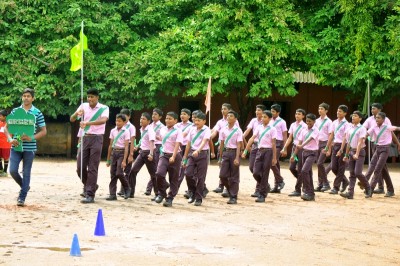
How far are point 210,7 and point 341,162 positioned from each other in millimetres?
11481

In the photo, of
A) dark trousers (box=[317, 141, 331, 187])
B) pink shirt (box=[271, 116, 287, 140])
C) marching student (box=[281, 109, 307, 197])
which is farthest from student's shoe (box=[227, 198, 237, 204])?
dark trousers (box=[317, 141, 331, 187])

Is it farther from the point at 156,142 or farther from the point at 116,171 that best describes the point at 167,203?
the point at 156,142

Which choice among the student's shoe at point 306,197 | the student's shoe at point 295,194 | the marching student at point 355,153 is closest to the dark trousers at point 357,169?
the marching student at point 355,153

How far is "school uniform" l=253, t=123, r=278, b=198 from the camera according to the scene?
48.7ft

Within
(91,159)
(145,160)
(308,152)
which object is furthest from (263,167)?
(91,159)

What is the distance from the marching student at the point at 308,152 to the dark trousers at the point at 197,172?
87.7 inches

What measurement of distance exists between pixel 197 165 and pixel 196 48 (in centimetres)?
1297

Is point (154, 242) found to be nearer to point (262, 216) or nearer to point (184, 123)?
point (262, 216)

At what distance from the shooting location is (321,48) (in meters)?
27.0

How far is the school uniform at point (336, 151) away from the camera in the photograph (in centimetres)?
1667

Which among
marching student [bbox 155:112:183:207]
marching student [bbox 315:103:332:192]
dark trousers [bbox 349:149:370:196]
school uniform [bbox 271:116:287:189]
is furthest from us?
marching student [bbox 315:103:332:192]

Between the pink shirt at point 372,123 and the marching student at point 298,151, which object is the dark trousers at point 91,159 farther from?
the pink shirt at point 372,123

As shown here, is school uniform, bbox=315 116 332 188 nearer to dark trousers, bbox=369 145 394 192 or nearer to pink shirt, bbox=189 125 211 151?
dark trousers, bbox=369 145 394 192

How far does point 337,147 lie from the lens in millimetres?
16828
